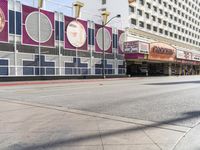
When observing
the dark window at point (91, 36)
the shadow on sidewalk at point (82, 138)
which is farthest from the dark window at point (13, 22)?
the shadow on sidewalk at point (82, 138)

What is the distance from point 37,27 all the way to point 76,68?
323 inches

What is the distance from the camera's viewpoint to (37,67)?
32.8m

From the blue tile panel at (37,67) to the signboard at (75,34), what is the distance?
13.6 ft

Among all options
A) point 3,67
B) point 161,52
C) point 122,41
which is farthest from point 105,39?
point 3,67

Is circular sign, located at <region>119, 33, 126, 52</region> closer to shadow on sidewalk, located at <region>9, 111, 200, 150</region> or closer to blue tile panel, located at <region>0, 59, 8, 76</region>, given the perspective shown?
blue tile panel, located at <region>0, 59, 8, 76</region>

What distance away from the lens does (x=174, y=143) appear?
18.8 feet

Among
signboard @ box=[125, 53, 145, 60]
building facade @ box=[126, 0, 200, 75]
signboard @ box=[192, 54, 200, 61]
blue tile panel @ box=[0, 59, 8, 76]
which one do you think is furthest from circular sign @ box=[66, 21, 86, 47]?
signboard @ box=[192, 54, 200, 61]

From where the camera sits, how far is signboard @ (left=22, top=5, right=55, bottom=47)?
1250 inches

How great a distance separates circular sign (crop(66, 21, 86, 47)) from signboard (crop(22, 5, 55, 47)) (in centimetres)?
322

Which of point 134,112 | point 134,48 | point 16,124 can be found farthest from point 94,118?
point 134,48

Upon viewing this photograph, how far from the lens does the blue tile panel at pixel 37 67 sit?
31667mm

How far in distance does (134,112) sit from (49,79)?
82.5 ft

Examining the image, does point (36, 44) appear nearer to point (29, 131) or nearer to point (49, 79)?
point (49, 79)

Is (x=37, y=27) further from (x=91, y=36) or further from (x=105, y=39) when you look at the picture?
(x=105, y=39)
